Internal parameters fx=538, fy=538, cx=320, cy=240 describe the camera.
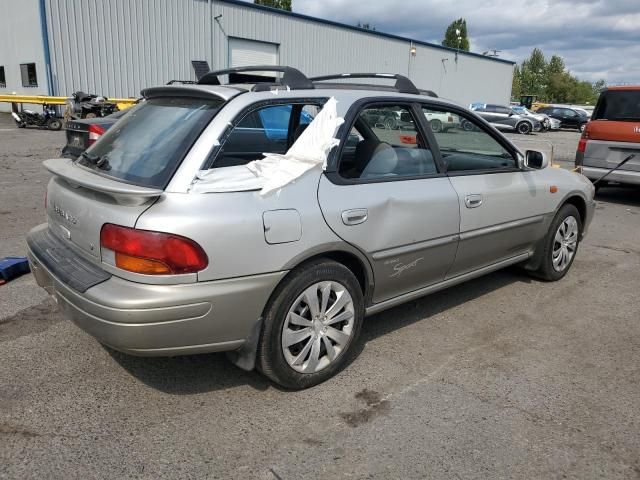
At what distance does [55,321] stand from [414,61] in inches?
1430

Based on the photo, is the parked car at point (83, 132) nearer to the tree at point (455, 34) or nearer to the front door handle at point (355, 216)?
the front door handle at point (355, 216)

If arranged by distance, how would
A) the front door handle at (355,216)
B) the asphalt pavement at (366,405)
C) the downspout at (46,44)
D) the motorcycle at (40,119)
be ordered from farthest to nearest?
the downspout at (46,44) < the motorcycle at (40,119) < the front door handle at (355,216) < the asphalt pavement at (366,405)

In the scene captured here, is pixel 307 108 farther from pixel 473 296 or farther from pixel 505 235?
pixel 473 296

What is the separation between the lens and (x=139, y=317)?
2.46 metres

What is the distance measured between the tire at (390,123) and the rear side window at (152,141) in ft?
4.23

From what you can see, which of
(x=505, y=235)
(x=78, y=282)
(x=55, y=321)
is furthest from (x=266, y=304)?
(x=505, y=235)

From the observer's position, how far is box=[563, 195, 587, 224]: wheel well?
5000mm

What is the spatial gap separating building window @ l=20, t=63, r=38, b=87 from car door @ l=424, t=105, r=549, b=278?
2322 cm

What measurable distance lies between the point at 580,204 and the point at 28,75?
2483cm

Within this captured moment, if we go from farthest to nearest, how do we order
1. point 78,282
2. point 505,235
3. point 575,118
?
point 575,118 → point 505,235 → point 78,282

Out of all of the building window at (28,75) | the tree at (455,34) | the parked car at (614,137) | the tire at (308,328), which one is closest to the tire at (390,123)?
the tire at (308,328)

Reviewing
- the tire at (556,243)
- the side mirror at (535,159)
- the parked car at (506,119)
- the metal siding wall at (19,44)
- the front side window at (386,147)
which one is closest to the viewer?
the front side window at (386,147)

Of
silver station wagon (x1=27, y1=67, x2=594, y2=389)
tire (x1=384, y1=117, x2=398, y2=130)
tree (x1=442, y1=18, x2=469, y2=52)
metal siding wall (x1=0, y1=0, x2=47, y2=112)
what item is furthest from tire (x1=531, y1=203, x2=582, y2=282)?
tree (x1=442, y1=18, x2=469, y2=52)

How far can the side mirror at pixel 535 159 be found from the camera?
176 inches
